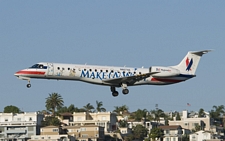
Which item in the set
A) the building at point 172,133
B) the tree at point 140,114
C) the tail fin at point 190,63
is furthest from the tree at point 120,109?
the tail fin at point 190,63

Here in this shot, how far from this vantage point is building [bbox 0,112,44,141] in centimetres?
11962

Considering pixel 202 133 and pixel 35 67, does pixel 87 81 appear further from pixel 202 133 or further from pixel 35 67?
pixel 202 133

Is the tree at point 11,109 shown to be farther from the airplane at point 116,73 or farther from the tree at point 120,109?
the airplane at point 116,73

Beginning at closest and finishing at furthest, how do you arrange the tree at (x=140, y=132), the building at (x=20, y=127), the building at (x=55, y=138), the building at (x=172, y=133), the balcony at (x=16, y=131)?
the building at (x=55, y=138) → the building at (x=20, y=127) → the balcony at (x=16, y=131) → the building at (x=172, y=133) → the tree at (x=140, y=132)

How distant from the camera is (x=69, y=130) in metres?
120

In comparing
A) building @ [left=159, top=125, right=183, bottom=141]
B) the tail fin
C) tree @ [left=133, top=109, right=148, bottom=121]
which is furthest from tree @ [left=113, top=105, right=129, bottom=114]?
the tail fin

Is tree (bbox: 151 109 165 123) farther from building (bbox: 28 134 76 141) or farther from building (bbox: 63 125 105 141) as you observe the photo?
building (bbox: 28 134 76 141)

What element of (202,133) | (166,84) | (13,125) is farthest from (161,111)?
(166,84)

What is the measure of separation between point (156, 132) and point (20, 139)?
83.8 ft

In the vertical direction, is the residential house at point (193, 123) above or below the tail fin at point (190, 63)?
below

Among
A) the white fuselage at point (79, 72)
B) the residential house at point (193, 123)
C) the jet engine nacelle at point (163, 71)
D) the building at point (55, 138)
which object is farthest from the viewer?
the residential house at point (193, 123)

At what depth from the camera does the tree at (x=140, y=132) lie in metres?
129

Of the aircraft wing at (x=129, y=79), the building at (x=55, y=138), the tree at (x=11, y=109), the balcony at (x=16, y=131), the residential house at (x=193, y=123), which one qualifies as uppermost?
the tree at (x=11, y=109)

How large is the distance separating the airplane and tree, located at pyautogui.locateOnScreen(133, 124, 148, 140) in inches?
2505
